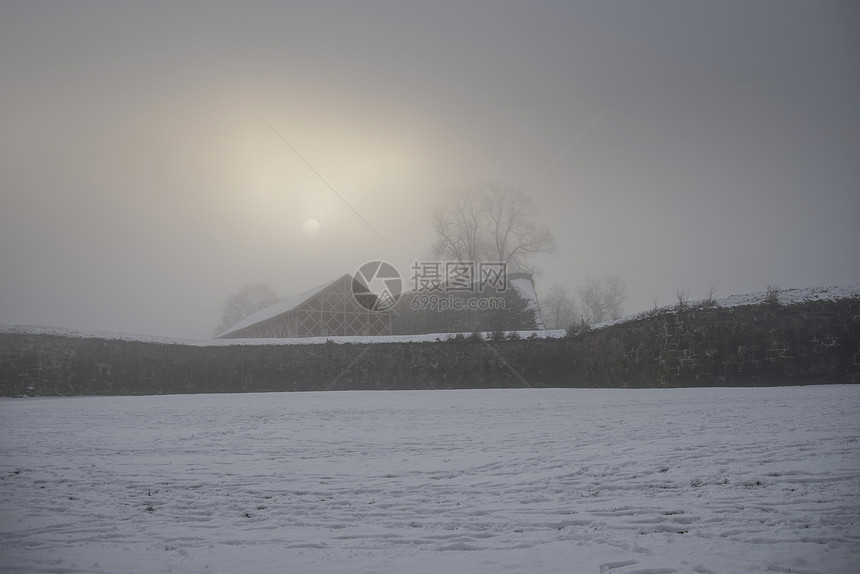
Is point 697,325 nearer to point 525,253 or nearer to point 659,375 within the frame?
point 659,375

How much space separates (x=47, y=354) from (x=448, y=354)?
1406 cm

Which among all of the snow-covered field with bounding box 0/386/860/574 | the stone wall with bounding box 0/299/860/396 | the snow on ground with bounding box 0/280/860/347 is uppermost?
the snow on ground with bounding box 0/280/860/347

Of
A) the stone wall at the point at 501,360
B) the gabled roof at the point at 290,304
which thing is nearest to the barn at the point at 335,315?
the gabled roof at the point at 290,304

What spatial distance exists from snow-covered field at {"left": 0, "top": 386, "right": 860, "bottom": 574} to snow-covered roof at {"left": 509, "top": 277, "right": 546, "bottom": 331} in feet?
79.7

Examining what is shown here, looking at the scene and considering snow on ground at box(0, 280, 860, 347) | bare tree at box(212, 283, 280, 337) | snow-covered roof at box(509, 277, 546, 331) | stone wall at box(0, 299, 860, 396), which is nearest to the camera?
stone wall at box(0, 299, 860, 396)

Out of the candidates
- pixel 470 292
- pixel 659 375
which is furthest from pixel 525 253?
pixel 659 375

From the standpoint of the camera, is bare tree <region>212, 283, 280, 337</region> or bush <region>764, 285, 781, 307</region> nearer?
bush <region>764, 285, 781, 307</region>

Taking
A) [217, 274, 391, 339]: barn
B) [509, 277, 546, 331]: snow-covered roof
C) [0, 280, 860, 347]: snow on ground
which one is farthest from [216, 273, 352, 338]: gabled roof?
[509, 277, 546, 331]: snow-covered roof

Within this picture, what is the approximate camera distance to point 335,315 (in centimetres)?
3044

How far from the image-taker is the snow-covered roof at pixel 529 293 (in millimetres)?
32469

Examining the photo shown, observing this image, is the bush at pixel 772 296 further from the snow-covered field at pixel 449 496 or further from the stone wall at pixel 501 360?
the snow-covered field at pixel 449 496

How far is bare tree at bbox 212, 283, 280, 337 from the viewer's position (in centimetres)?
7050

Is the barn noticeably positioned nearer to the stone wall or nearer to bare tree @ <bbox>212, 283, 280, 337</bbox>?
the stone wall

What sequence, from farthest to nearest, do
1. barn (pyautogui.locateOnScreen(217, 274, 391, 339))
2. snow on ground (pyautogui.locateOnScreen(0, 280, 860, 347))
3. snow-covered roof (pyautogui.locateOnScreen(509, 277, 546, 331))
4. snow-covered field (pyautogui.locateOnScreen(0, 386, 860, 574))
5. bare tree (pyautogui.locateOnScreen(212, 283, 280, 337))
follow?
bare tree (pyautogui.locateOnScreen(212, 283, 280, 337))
snow-covered roof (pyautogui.locateOnScreen(509, 277, 546, 331))
barn (pyautogui.locateOnScreen(217, 274, 391, 339))
snow on ground (pyautogui.locateOnScreen(0, 280, 860, 347))
snow-covered field (pyautogui.locateOnScreen(0, 386, 860, 574))
